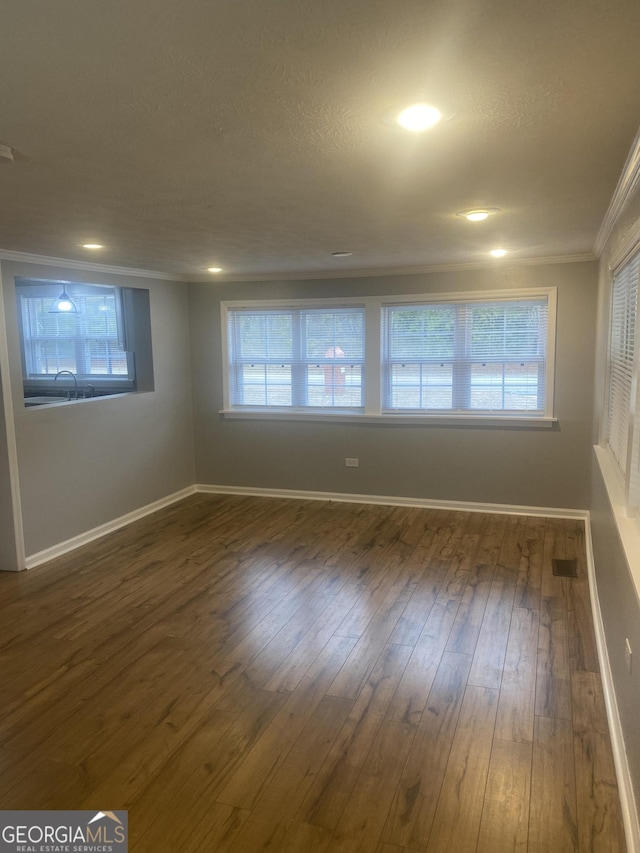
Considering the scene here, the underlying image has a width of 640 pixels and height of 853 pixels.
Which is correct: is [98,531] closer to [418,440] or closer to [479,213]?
[418,440]

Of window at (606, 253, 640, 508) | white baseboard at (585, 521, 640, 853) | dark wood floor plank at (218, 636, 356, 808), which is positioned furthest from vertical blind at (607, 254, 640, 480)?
dark wood floor plank at (218, 636, 356, 808)

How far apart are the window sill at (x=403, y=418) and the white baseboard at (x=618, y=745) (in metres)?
2.06

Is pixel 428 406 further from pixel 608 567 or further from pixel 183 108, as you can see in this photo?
pixel 183 108

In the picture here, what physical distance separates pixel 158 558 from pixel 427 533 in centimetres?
230

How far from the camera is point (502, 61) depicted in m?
1.43

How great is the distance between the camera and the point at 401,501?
605cm

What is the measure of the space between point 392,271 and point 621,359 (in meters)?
2.72

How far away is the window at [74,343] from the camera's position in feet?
21.0

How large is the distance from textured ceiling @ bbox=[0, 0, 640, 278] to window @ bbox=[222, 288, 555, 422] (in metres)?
2.13

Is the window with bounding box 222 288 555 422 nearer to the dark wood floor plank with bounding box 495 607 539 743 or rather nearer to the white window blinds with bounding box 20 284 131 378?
the white window blinds with bounding box 20 284 131 378

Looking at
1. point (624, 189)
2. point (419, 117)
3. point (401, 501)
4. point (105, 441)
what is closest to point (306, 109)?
point (419, 117)

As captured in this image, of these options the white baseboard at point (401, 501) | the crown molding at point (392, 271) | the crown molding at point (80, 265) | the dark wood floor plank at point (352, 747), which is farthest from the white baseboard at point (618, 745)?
the crown molding at point (80, 265)

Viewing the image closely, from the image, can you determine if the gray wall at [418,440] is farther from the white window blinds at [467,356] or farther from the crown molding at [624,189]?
the crown molding at [624,189]

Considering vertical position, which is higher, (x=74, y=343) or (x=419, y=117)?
(x=419, y=117)
